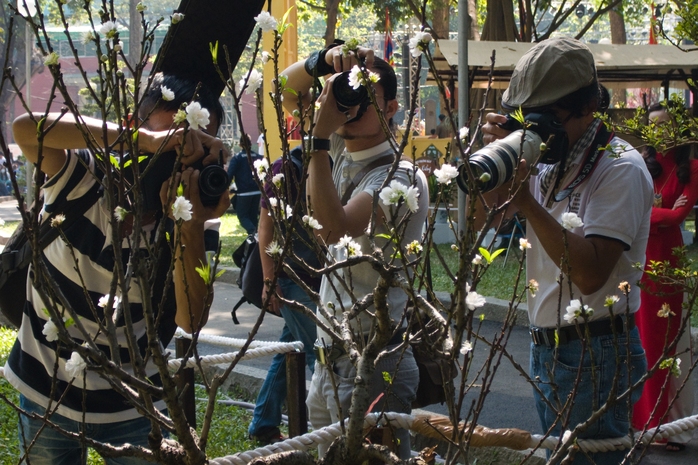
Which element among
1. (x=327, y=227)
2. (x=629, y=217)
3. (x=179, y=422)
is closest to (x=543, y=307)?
(x=629, y=217)

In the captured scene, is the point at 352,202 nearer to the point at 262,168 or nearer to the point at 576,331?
the point at 262,168

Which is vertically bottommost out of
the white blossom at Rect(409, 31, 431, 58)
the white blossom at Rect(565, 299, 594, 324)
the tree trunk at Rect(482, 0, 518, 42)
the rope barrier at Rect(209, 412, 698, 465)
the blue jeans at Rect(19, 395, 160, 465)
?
the rope barrier at Rect(209, 412, 698, 465)

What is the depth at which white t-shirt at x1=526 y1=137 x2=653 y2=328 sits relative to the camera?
2201 mm

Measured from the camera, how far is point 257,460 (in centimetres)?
133

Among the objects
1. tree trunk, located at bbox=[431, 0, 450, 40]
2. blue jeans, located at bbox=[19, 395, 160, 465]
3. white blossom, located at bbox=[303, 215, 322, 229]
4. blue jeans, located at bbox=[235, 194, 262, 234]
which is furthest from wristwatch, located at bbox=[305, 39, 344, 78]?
tree trunk, located at bbox=[431, 0, 450, 40]

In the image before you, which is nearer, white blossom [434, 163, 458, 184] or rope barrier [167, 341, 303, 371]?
white blossom [434, 163, 458, 184]

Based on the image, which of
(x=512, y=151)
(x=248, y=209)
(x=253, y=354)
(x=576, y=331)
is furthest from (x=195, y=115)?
(x=248, y=209)

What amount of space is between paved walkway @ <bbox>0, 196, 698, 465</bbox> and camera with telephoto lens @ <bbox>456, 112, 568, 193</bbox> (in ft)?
8.68

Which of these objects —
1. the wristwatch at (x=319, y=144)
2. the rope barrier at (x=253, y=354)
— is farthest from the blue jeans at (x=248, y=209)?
the wristwatch at (x=319, y=144)

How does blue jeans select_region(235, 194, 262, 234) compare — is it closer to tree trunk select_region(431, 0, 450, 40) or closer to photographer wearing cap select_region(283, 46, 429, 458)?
photographer wearing cap select_region(283, 46, 429, 458)

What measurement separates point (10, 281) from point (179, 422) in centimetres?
124

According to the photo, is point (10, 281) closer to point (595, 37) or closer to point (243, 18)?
point (243, 18)

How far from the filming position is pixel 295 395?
10.1 ft

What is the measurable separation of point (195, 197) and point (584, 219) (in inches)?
43.1
